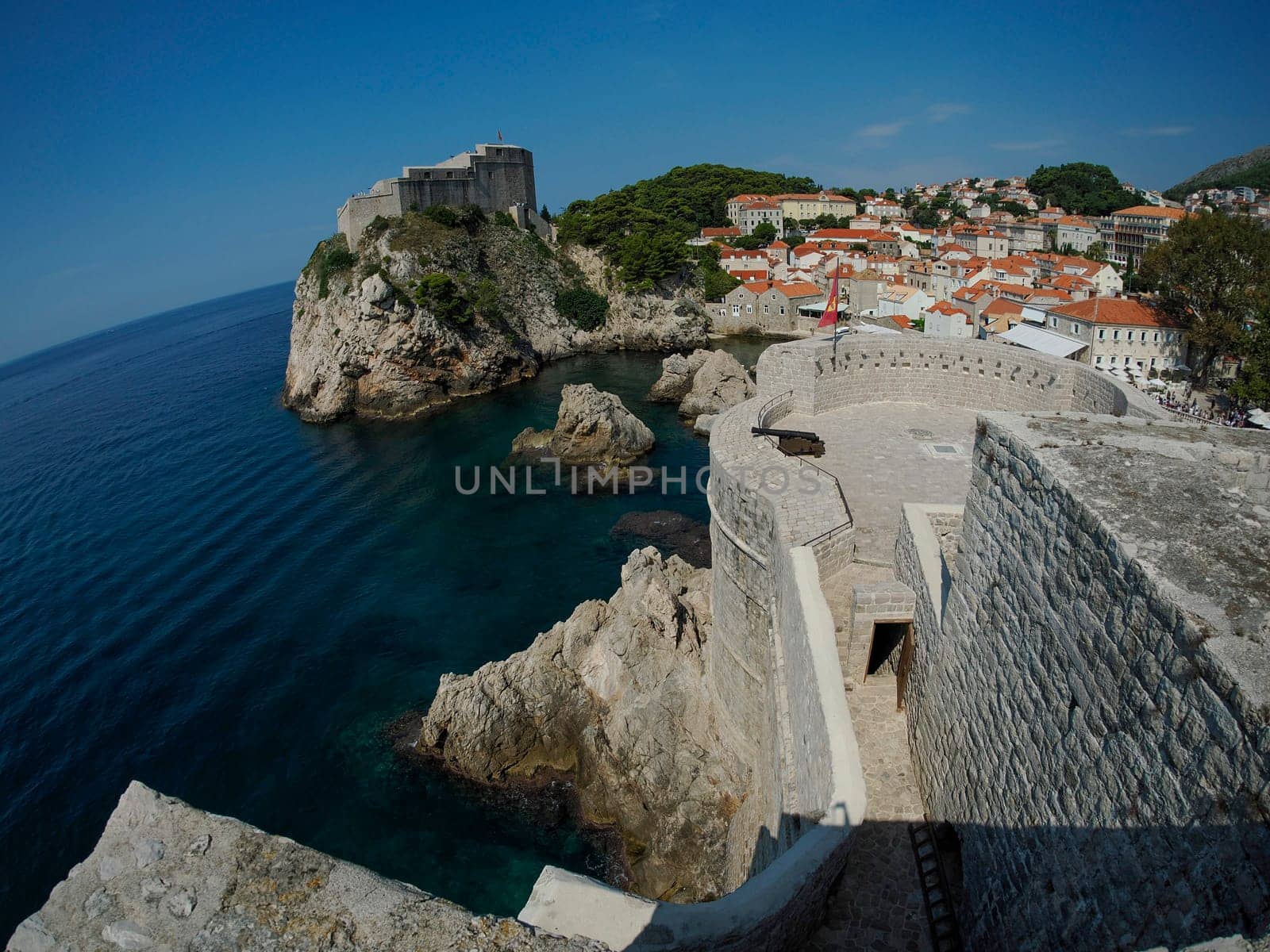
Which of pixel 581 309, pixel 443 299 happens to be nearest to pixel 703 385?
pixel 443 299

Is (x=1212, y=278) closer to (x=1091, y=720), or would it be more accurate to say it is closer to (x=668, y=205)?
(x=1091, y=720)

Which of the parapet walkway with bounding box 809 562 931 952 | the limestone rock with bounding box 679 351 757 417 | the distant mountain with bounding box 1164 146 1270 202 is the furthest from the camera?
the distant mountain with bounding box 1164 146 1270 202

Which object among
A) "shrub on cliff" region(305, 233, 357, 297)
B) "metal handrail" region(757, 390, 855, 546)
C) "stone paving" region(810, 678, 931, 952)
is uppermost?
"shrub on cliff" region(305, 233, 357, 297)

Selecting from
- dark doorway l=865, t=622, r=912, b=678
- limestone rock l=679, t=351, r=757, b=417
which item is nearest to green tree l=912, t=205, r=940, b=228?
limestone rock l=679, t=351, r=757, b=417

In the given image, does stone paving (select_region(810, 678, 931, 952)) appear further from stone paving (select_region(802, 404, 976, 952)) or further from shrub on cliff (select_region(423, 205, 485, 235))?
shrub on cliff (select_region(423, 205, 485, 235))

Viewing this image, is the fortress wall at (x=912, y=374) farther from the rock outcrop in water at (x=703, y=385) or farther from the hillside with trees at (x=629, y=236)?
the hillside with trees at (x=629, y=236)

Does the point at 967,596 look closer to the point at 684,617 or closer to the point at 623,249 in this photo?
the point at 684,617

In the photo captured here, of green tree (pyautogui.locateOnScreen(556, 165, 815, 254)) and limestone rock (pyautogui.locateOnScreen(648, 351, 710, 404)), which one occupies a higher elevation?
green tree (pyautogui.locateOnScreen(556, 165, 815, 254))
